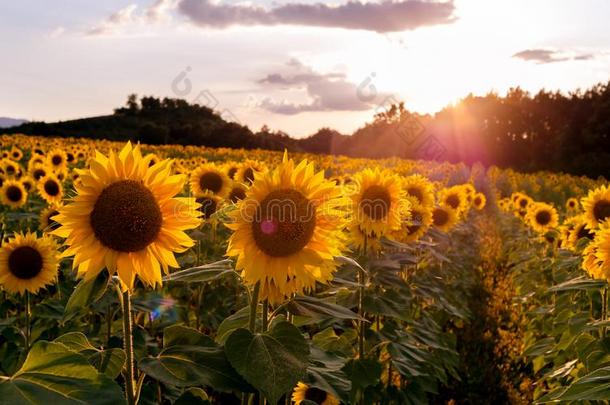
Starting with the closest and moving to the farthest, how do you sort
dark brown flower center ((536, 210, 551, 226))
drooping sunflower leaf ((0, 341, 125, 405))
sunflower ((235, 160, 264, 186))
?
1. drooping sunflower leaf ((0, 341, 125, 405))
2. sunflower ((235, 160, 264, 186))
3. dark brown flower center ((536, 210, 551, 226))

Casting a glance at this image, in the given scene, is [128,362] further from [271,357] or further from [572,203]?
[572,203]

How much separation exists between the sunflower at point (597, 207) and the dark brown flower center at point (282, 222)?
13.1ft

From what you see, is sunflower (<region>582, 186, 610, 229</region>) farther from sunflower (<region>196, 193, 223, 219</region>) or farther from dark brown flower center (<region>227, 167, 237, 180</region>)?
dark brown flower center (<region>227, 167, 237, 180</region>)

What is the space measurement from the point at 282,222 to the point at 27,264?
10.6 feet

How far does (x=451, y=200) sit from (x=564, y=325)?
509 centimetres

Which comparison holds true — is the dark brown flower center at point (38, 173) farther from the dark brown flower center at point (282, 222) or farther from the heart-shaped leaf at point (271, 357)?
the heart-shaped leaf at point (271, 357)

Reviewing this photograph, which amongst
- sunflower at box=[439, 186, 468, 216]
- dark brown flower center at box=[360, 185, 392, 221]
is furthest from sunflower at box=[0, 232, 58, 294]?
sunflower at box=[439, 186, 468, 216]

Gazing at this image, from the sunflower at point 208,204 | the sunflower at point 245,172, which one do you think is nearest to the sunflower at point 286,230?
the sunflower at point 208,204

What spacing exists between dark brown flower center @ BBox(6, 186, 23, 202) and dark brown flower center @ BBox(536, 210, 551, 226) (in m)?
8.75

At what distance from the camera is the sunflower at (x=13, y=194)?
834 centimetres

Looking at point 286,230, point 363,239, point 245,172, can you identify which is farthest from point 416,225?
point 286,230

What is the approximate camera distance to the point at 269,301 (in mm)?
2357

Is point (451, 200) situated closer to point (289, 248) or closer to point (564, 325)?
point (564, 325)

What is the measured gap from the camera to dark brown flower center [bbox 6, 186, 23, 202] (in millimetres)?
8398
